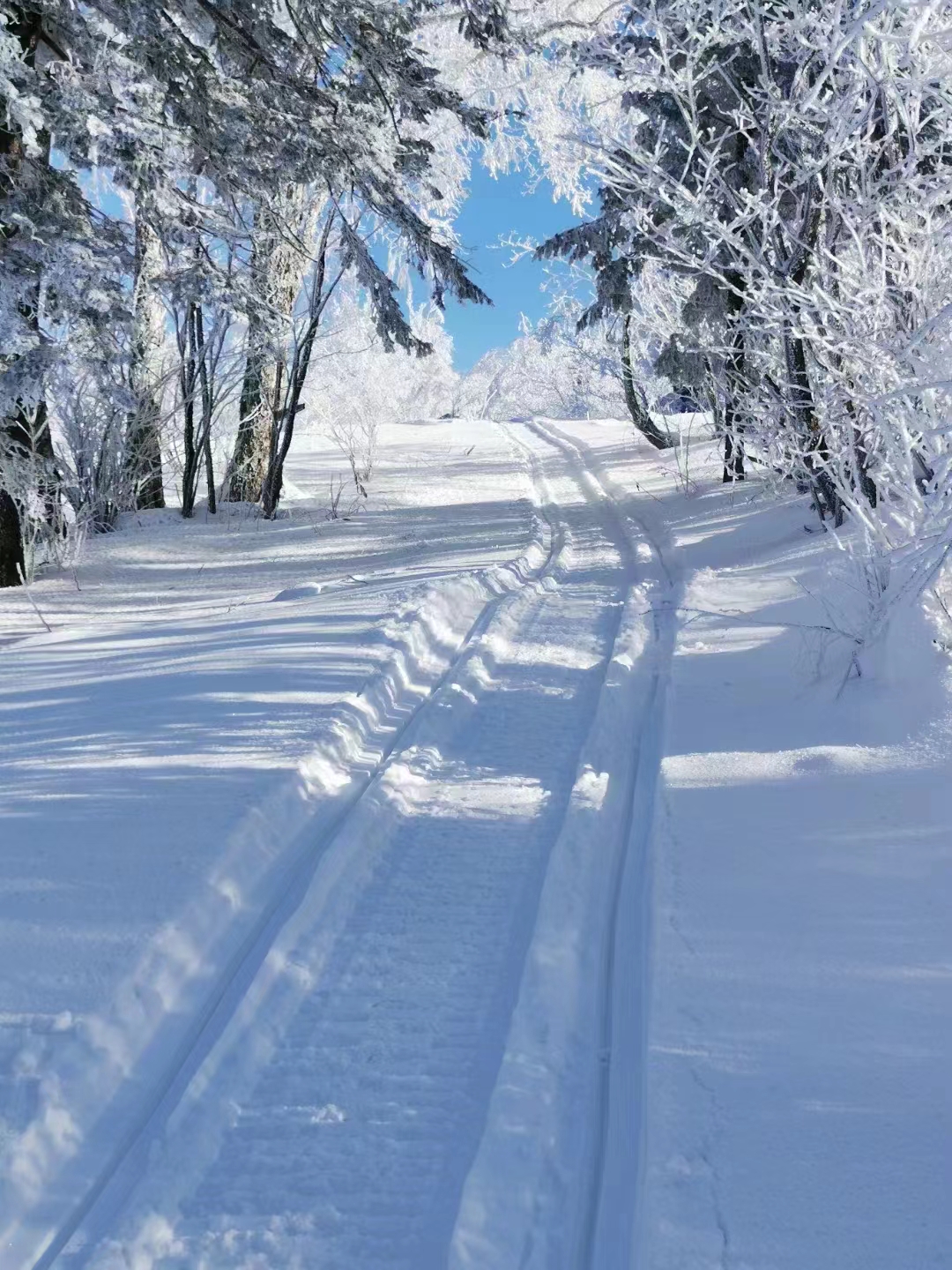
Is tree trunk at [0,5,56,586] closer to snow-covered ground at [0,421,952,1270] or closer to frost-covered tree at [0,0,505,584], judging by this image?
frost-covered tree at [0,0,505,584]

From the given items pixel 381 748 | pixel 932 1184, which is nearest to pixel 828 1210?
pixel 932 1184

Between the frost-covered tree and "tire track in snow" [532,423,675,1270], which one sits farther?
the frost-covered tree

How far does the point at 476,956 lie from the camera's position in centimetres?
321

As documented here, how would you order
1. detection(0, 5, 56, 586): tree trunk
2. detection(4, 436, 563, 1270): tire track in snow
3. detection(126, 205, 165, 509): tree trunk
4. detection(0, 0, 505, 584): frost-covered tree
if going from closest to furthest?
detection(4, 436, 563, 1270): tire track in snow
detection(0, 0, 505, 584): frost-covered tree
detection(0, 5, 56, 586): tree trunk
detection(126, 205, 165, 509): tree trunk

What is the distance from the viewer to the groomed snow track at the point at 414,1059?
2.21m

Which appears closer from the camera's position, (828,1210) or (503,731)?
(828,1210)

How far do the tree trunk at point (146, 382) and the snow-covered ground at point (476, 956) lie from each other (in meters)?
6.75

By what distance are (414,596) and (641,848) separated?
14.3 feet

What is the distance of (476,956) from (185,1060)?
37.1 inches

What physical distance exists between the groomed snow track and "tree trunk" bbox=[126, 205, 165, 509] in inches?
369

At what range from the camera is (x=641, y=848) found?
3926 mm

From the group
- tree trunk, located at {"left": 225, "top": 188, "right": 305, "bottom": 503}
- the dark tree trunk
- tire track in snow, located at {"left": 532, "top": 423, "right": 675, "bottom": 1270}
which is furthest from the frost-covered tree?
tire track in snow, located at {"left": 532, "top": 423, "right": 675, "bottom": 1270}

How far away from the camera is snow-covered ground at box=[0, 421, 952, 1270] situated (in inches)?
88.6

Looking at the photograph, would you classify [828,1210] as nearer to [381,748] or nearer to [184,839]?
[184,839]
